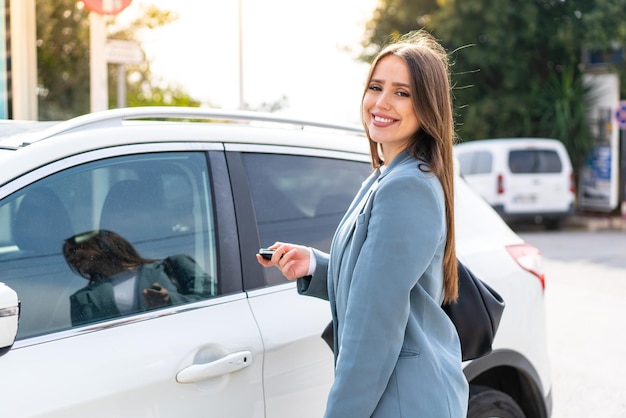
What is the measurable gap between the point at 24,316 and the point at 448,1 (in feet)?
63.0

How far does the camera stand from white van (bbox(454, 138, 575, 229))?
53.4 feet

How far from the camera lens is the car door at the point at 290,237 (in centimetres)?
240

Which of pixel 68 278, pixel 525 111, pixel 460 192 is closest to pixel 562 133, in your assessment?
pixel 525 111

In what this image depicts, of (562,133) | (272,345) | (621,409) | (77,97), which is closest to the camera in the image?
(272,345)

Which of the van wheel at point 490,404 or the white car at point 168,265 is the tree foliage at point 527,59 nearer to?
the van wheel at point 490,404

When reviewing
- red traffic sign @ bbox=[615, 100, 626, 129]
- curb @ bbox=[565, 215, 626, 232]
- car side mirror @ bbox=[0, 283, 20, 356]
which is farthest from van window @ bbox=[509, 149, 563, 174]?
car side mirror @ bbox=[0, 283, 20, 356]

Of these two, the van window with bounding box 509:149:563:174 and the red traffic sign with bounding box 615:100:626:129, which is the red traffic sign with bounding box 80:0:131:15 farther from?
the red traffic sign with bounding box 615:100:626:129

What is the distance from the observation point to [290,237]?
8.92ft

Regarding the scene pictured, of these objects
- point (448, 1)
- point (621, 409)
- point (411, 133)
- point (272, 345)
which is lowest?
point (621, 409)

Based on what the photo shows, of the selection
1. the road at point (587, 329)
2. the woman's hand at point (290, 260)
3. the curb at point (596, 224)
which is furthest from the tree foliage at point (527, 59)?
the woman's hand at point (290, 260)

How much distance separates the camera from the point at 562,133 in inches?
779

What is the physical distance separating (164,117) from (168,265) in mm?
590

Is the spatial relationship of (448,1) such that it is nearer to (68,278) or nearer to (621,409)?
(621,409)

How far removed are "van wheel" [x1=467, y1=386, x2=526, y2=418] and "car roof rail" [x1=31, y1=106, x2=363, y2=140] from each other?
1.13m
